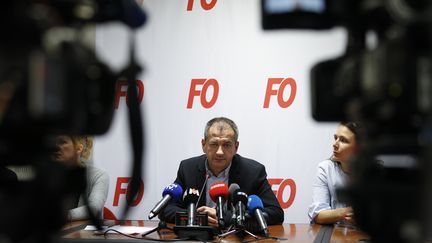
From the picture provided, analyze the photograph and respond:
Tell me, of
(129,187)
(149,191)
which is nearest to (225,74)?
(149,191)

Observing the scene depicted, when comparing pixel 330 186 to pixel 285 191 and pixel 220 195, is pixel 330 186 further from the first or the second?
pixel 220 195

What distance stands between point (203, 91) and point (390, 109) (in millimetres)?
3170

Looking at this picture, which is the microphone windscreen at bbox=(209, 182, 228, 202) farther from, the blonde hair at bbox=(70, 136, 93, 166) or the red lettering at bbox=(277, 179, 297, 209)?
the red lettering at bbox=(277, 179, 297, 209)

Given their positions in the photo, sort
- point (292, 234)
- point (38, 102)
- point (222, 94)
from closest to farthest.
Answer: point (38, 102) → point (292, 234) → point (222, 94)

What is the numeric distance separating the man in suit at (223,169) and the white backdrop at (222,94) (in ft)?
1.25

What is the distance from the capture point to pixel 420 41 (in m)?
0.52

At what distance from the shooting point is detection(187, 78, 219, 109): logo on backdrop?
12.1 ft

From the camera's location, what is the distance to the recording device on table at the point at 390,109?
52 centimetres

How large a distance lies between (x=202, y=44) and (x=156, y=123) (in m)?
0.65

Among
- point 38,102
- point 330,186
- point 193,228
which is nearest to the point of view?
point 38,102

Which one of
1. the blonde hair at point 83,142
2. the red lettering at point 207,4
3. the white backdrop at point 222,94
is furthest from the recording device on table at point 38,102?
the red lettering at point 207,4

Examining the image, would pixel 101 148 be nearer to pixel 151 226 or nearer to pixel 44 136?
pixel 151 226

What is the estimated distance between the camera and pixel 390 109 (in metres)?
0.55

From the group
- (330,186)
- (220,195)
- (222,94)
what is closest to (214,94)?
(222,94)
